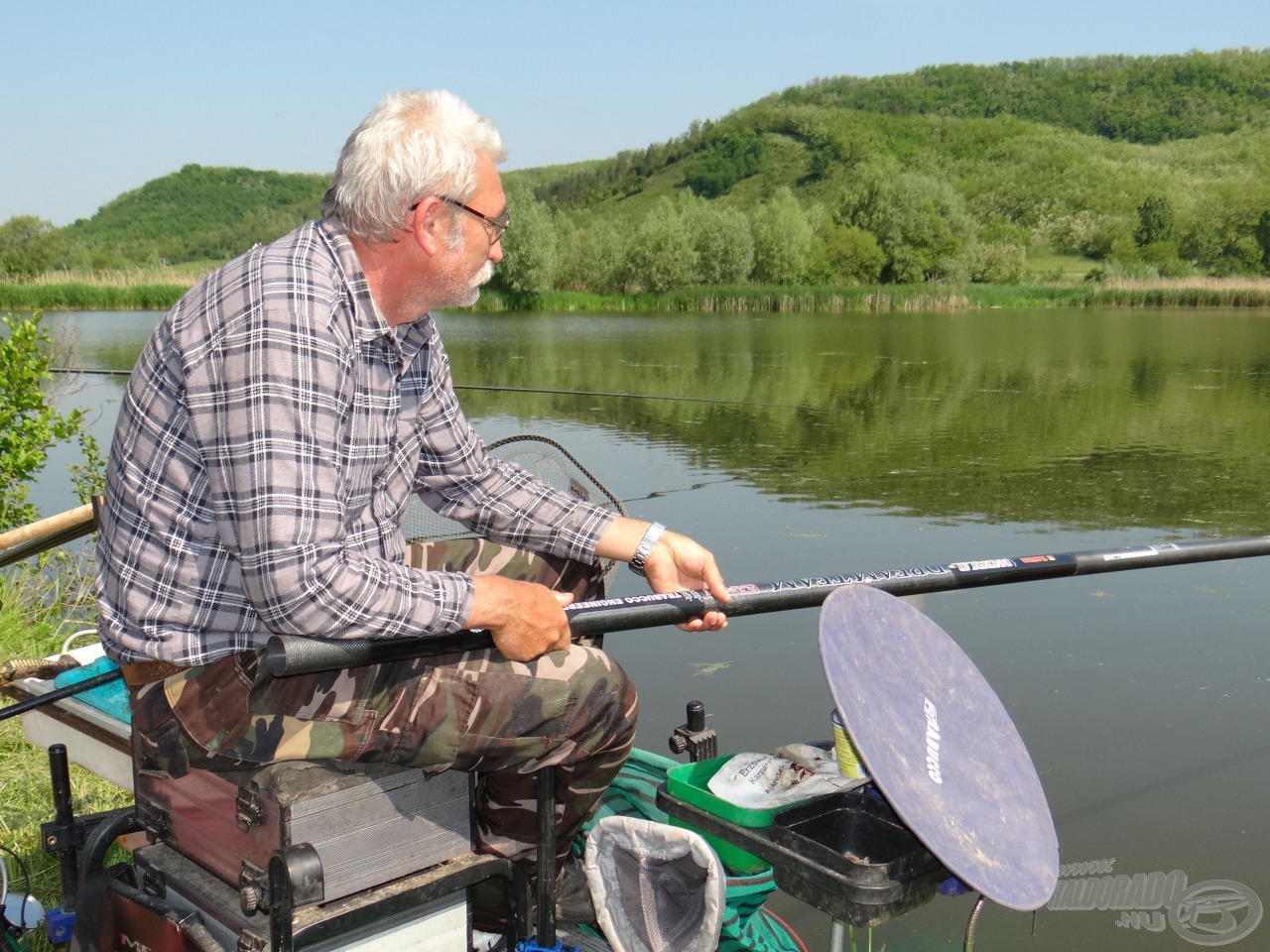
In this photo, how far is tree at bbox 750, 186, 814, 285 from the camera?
247ft

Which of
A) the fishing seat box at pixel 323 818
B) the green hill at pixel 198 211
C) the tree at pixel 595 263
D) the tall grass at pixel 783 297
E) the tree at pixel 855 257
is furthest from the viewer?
the green hill at pixel 198 211

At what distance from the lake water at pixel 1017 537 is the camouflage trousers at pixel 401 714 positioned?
1655 mm

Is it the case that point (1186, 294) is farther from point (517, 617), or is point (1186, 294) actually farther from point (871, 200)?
point (517, 617)

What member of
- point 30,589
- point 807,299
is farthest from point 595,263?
point 30,589

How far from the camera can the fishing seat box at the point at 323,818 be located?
6.50 feet

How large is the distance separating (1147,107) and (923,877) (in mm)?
216571

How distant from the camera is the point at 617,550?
2.78 meters

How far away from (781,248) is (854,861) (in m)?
75.3

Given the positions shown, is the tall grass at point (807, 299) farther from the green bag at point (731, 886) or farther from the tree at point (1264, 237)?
the green bag at point (731, 886)

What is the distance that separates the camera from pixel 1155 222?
357ft

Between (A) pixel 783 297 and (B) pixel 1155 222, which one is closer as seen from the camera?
(A) pixel 783 297

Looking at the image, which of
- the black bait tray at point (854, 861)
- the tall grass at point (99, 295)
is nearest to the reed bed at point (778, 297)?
the tall grass at point (99, 295)

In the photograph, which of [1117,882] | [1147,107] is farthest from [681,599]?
[1147,107]

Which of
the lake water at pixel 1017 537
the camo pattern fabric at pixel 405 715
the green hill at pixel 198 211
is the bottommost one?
the lake water at pixel 1017 537
